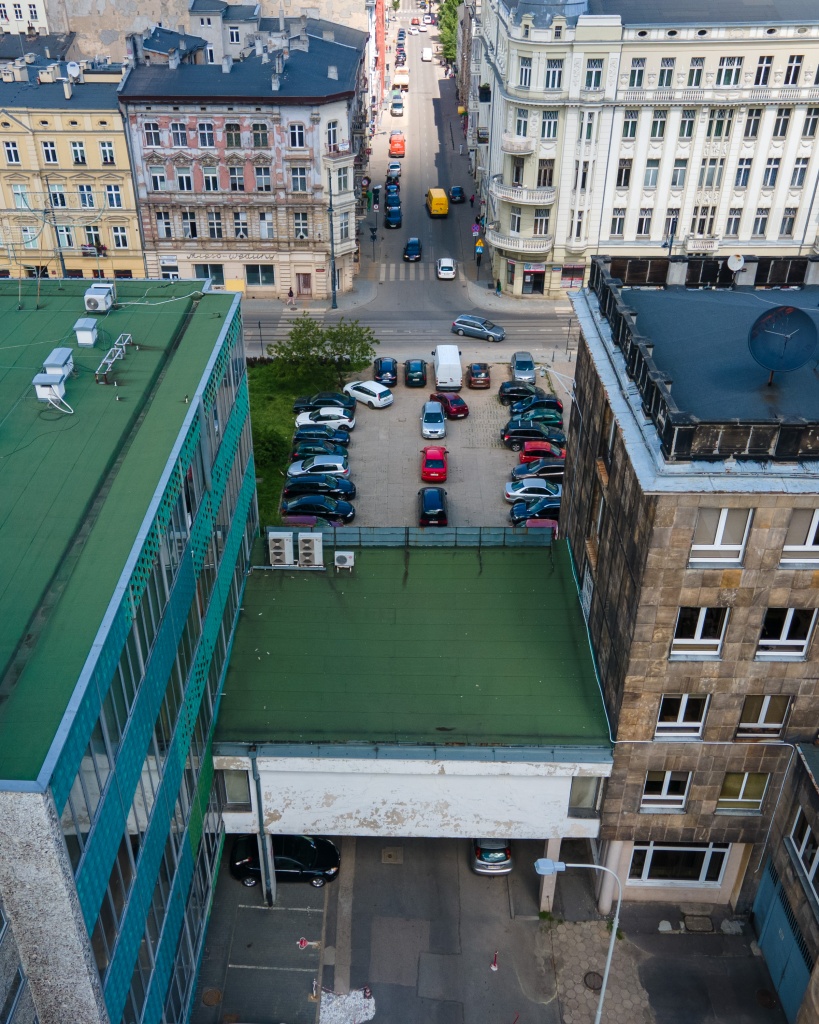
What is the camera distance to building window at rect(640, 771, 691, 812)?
29.9 metres

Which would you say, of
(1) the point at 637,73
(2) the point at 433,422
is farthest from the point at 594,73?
(2) the point at 433,422

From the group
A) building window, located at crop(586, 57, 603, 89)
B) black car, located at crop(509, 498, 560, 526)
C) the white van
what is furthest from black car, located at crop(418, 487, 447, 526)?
building window, located at crop(586, 57, 603, 89)

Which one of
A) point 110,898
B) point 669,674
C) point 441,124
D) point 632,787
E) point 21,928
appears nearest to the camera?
point 21,928

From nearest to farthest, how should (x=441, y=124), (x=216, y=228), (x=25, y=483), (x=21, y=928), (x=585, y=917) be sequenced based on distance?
1. (x=21, y=928)
2. (x=25, y=483)
3. (x=585, y=917)
4. (x=216, y=228)
5. (x=441, y=124)

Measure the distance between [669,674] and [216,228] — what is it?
61721 mm

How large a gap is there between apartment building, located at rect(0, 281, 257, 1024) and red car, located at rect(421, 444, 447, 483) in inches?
810

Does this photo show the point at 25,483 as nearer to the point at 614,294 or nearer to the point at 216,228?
the point at 614,294

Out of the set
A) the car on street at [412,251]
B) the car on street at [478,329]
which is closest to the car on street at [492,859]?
the car on street at [478,329]

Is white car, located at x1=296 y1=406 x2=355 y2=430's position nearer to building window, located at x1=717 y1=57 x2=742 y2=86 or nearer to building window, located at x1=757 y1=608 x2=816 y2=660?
building window, located at x1=757 y1=608 x2=816 y2=660

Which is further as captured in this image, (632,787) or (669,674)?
(632,787)

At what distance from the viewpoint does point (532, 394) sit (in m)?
65.3

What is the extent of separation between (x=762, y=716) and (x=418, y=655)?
36.5 ft

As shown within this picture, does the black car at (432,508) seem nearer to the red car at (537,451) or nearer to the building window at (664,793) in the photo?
the red car at (537,451)

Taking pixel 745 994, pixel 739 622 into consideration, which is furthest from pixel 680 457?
pixel 745 994
